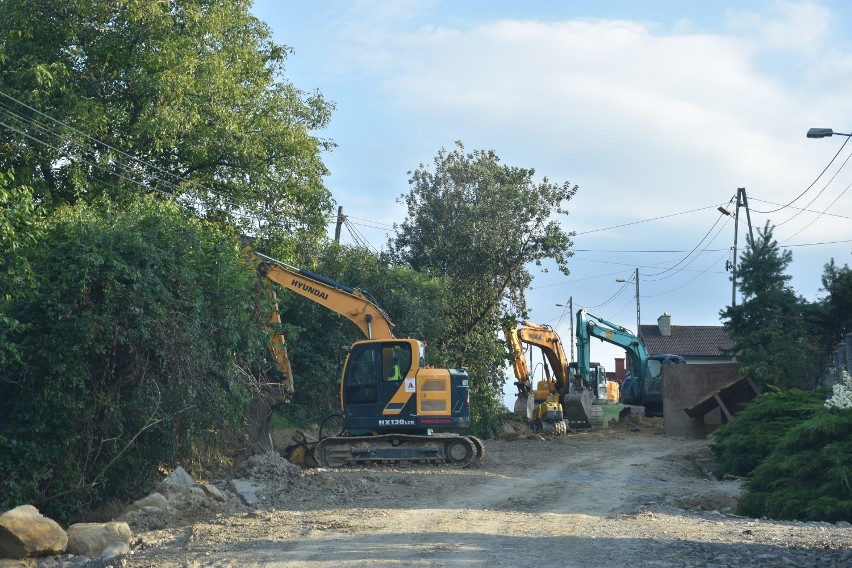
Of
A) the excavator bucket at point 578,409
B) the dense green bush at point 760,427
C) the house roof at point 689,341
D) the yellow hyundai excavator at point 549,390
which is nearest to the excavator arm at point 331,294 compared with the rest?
the dense green bush at point 760,427

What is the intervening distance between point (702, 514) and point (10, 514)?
9.24m

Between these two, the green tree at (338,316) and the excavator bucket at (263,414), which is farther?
the green tree at (338,316)

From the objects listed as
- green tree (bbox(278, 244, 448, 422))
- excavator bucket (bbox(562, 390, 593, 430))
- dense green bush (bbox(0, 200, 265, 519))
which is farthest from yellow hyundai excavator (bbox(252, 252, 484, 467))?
excavator bucket (bbox(562, 390, 593, 430))

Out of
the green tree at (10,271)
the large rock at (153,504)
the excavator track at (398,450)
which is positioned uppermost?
the green tree at (10,271)

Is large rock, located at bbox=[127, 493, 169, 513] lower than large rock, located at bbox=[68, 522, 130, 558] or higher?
higher

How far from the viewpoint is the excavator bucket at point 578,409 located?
34.2 meters

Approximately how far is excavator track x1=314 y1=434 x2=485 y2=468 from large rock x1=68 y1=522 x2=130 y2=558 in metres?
9.31

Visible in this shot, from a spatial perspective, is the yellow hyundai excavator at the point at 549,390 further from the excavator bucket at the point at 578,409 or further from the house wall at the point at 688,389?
the house wall at the point at 688,389

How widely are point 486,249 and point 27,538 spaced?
23133 millimetres

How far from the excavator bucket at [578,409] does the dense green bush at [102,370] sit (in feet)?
68.9

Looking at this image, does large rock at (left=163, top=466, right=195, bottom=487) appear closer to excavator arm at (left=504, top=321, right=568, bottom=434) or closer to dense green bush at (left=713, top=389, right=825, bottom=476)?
dense green bush at (left=713, top=389, right=825, bottom=476)

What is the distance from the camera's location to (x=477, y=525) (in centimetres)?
1183

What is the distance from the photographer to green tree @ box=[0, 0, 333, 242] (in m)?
20.8

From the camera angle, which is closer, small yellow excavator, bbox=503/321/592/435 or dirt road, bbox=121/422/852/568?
dirt road, bbox=121/422/852/568
